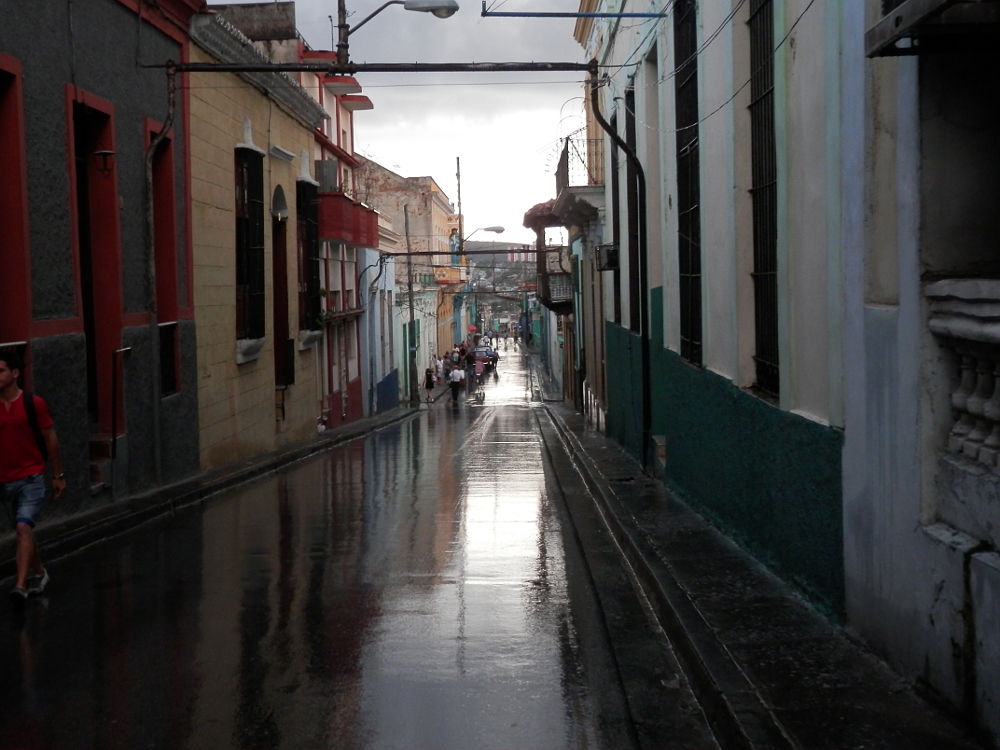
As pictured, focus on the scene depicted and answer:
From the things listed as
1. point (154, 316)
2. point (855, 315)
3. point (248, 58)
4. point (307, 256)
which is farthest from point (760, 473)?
point (307, 256)

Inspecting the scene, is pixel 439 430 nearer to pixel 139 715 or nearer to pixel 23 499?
pixel 23 499

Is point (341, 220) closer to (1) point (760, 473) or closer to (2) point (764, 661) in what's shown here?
(1) point (760, 473)

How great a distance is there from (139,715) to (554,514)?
20.8 ft

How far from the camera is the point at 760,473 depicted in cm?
783

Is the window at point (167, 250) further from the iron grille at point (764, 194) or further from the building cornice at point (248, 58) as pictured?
the iron grille at point (764, 194)

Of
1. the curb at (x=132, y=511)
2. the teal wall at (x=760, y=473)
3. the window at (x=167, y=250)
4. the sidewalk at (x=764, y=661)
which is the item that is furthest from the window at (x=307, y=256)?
the sidewalk at (x=764, y=661)

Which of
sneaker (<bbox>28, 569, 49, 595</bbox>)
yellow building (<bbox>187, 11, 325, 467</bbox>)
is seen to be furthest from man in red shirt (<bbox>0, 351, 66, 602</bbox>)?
yellow building (<bbox>187, 11, 325, 467</bbox>)

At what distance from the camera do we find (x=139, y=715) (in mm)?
5164

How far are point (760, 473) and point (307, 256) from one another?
17.2 m

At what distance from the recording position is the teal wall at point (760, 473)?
629 centimetres

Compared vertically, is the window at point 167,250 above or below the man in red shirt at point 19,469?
above

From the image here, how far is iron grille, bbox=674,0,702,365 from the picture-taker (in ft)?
35.8

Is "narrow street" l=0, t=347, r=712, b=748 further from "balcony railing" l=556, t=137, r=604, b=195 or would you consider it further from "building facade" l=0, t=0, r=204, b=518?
"balcony railing" l=556, t=137, r=604, b=195

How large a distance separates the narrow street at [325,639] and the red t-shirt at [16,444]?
2.76ft
